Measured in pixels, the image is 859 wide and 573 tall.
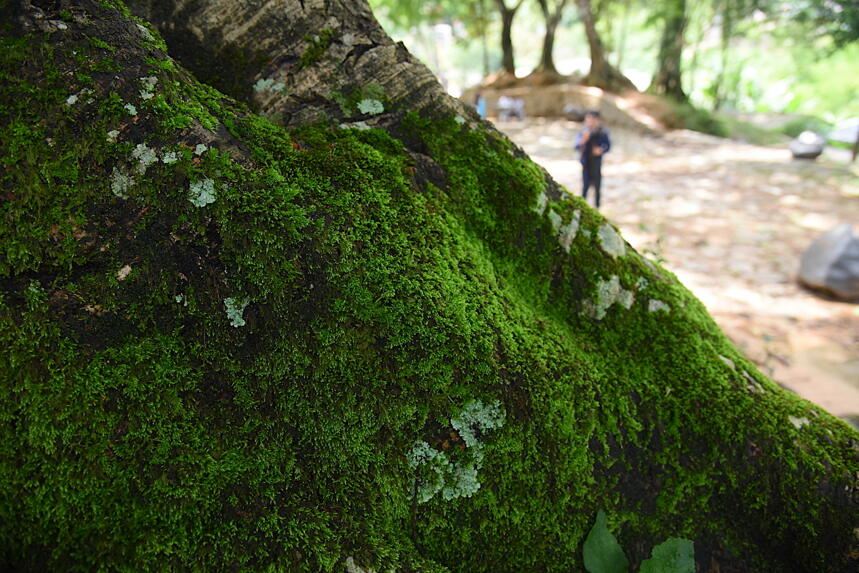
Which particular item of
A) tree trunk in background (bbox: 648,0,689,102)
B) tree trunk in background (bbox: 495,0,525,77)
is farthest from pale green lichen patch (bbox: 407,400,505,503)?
tree trunk in background (bbox: 495,0,525,77)

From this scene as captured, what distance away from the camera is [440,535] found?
60.2 inches

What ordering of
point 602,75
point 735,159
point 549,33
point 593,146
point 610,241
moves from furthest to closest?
point 549,33, point 602,75, point 735,159, point 593,146, point 610,241

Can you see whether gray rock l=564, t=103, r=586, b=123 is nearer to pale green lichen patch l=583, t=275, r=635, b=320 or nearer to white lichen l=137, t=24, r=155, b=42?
A: pale green lichen patch l=583, t=275, r=635, b=320

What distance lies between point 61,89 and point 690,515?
7.88 ft

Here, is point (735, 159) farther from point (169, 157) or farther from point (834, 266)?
point (169, 157)

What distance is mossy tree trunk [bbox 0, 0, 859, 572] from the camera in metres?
1.31

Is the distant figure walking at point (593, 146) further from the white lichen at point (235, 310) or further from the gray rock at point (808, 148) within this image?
the gray rock at point (808, 148)

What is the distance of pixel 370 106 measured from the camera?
1.95m

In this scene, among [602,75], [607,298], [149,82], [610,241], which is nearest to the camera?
[149,82]

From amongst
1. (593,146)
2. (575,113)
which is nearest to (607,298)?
(593,146)

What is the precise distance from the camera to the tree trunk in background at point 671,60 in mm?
18641

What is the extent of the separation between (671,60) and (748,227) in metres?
13.8

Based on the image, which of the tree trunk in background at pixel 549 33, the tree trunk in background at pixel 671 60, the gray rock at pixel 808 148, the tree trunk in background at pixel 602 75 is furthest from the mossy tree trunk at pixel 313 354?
the tree trunk in background at pixel 549 33

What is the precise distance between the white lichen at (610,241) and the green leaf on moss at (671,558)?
1.08 meters
